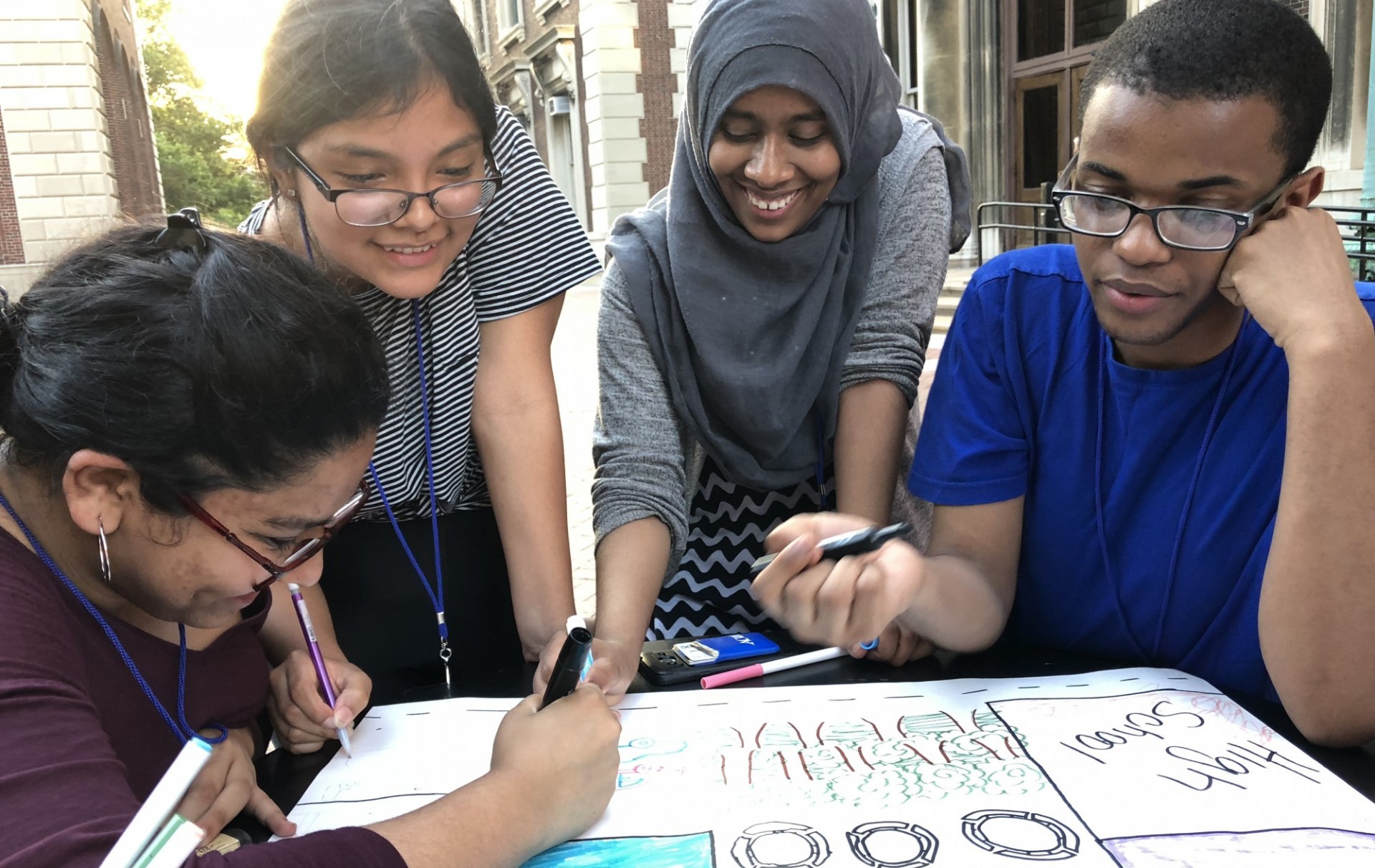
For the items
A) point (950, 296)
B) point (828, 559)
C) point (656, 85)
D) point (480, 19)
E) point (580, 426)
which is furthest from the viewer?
point (480, 19)

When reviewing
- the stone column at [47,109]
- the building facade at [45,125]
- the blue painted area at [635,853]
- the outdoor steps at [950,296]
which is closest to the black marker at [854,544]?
the blue painted area at [635,853]

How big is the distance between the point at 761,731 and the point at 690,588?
2.05 feet

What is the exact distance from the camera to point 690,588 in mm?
1680

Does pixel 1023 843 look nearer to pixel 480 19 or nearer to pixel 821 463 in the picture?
pixel 821 463

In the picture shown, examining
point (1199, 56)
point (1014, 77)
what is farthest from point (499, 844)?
point (1014, 77)

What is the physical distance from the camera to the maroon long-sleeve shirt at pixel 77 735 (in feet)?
2.19

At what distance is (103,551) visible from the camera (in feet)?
2.89

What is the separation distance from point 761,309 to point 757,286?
4cm

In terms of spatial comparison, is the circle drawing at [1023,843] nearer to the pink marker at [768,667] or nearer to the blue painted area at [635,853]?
the blue painted area at [635,853]

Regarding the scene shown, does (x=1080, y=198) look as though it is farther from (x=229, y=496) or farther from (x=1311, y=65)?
(x=229, y=496)

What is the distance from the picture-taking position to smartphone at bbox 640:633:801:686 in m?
1.20

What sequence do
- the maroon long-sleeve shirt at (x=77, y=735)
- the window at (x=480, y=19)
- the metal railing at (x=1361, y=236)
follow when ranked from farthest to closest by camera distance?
the window at (x=480, y=19) < the metal railing at (x=1361, y=236) < the maroon long-sleeve shirt at (x=77, y=735)

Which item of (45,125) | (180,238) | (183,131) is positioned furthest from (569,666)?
(183,131)

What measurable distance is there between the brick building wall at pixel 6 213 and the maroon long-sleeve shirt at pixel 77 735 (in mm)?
15787
